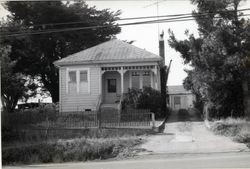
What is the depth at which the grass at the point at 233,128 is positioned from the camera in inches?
759

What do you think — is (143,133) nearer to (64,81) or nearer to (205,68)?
(205,68)

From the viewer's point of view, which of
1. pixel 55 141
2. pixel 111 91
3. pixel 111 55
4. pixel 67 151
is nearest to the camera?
pixel 67 151

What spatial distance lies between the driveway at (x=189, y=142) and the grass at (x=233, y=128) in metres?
0.38

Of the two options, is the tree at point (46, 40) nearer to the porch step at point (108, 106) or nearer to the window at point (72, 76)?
the window at point (72, 76)

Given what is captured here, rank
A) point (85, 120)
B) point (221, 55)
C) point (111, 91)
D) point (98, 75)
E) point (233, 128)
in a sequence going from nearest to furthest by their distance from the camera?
1. point (233, 128)
2. point (85, 120)
3. point (221, 55)
4. point (98, 75)
5. point (111, 91)

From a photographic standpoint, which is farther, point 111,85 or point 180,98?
point 180,98

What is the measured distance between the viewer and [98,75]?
97.5 feet

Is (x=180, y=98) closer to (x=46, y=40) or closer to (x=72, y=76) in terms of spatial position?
(x=46, y=40)

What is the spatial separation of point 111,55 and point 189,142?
13.0m

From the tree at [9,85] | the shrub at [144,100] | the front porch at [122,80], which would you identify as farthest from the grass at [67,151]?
the front porch at [122,80]

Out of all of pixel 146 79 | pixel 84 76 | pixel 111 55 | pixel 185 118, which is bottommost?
pixel 185 118

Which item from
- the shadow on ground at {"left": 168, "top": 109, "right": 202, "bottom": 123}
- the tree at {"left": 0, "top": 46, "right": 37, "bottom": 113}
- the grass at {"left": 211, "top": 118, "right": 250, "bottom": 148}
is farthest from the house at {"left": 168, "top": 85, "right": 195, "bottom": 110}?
the grass at {"left": 211, "top": 118, "right": 250, "bottom": 148}

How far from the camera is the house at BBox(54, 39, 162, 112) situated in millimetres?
29312

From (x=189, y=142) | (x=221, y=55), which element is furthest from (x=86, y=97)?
(x=189, y=142)
